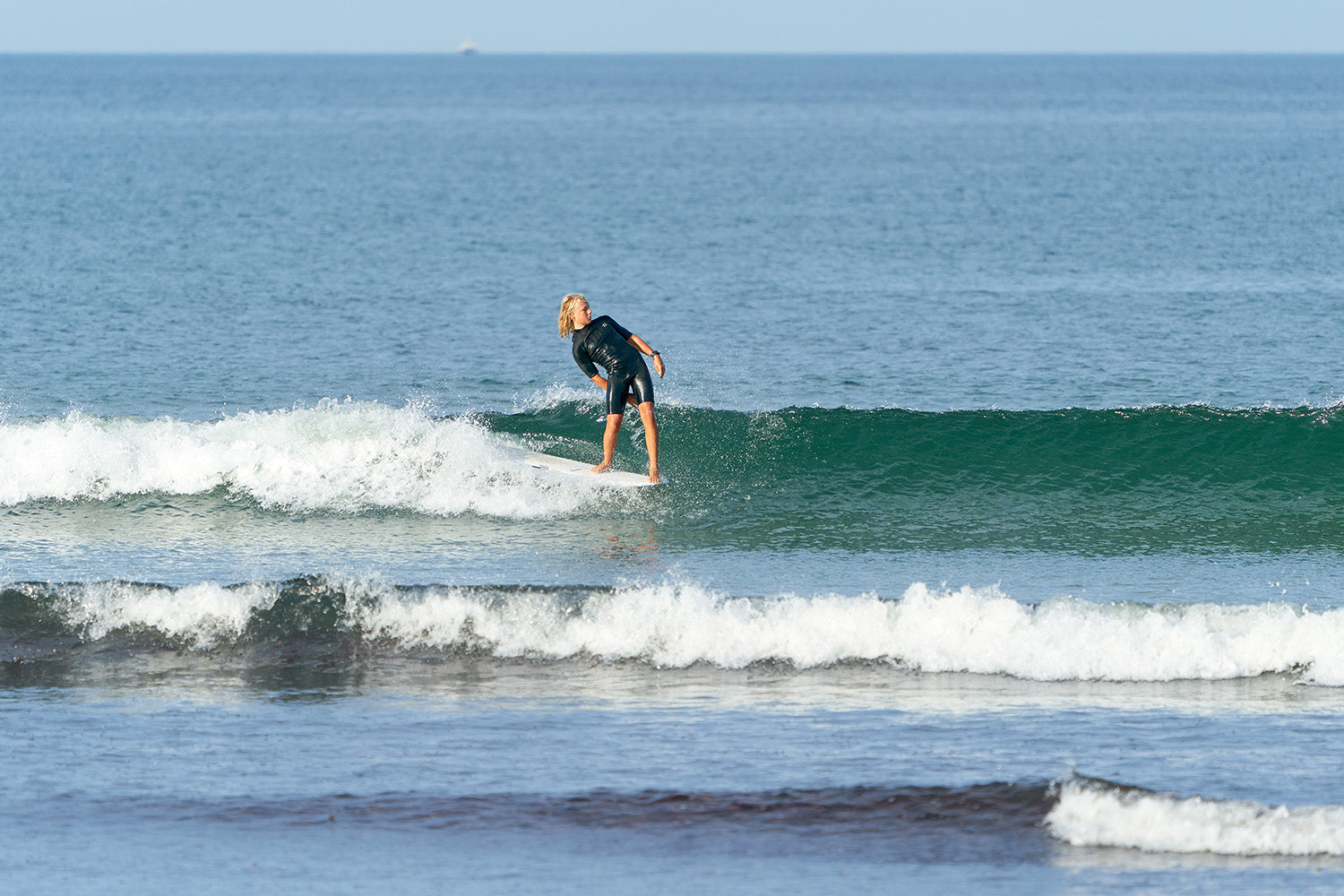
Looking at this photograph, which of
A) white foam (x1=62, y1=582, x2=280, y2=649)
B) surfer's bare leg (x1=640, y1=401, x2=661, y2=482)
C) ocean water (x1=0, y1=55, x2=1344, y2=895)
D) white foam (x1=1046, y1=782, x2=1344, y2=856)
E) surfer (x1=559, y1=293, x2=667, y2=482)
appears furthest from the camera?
surfer's bare leg (x1=640, y1=401, x2=661, y2=482)

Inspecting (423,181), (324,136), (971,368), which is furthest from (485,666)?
(324,136)

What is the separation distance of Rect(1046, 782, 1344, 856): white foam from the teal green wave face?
4.93 metres

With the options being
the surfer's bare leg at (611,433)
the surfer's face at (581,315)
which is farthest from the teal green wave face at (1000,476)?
the surfer's face at (581,315)

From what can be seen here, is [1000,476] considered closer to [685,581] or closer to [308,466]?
[685,581]

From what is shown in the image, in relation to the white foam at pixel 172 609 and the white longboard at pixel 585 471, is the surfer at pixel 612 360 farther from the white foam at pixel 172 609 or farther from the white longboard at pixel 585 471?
the white foam at pixel 172 609

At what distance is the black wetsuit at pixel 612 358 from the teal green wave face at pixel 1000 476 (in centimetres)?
110

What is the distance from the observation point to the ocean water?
6.52 meters

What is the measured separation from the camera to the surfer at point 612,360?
1213cm

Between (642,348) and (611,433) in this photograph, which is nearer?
(642,348)

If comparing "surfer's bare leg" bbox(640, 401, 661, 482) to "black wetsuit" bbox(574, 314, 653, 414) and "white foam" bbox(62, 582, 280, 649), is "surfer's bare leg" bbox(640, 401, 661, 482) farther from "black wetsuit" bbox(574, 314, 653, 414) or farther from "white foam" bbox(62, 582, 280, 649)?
"white foam" bbox(62, 582, 280, 649)

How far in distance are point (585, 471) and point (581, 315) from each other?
1.54m

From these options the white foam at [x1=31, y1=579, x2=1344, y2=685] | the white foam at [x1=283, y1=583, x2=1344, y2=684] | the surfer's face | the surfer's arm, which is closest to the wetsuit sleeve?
the surfer's face

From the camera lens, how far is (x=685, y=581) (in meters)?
10.3

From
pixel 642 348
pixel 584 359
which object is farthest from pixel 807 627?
pixel 584 359
